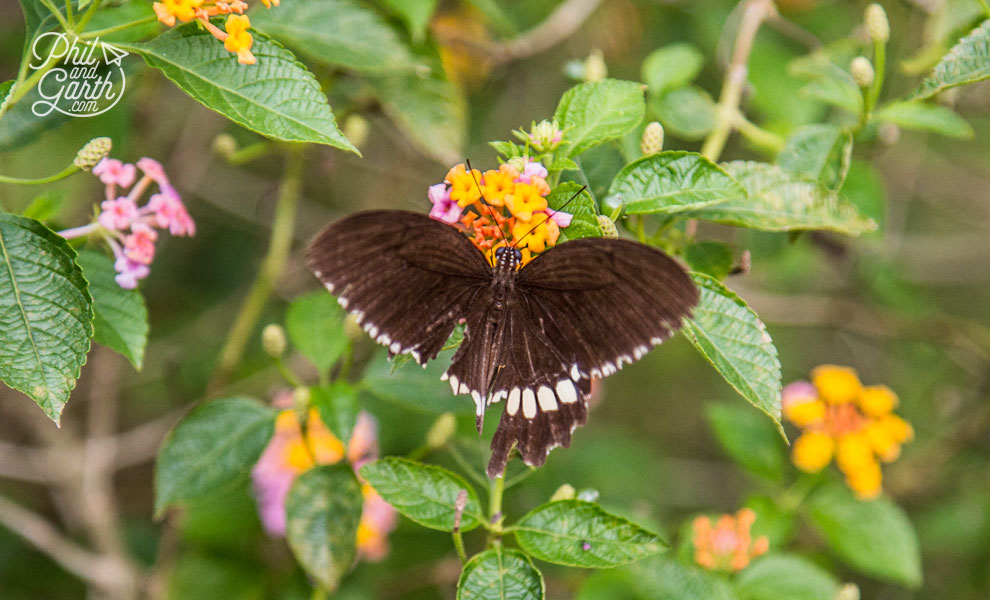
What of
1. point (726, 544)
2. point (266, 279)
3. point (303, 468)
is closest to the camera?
point (726, 544)

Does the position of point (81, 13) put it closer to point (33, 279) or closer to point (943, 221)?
point (33, 279)

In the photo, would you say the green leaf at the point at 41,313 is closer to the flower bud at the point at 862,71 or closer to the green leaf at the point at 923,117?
the flower bud at the point at 862,71

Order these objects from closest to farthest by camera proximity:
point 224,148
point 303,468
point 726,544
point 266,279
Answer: point 726,544 < point 224,148 < point 303,468 < point 266,279

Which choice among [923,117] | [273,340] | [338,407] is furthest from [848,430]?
[273,340]

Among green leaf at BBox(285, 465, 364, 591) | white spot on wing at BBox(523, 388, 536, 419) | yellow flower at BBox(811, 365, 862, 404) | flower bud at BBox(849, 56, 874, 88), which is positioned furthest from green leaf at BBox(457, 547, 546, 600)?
yellow flower at BBox(811, 365, 862, 404)

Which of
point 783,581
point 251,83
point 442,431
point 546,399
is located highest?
point 251,83

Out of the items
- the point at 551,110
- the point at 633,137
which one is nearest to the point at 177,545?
the point at 633,137

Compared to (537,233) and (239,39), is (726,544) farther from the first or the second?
(239,39)
